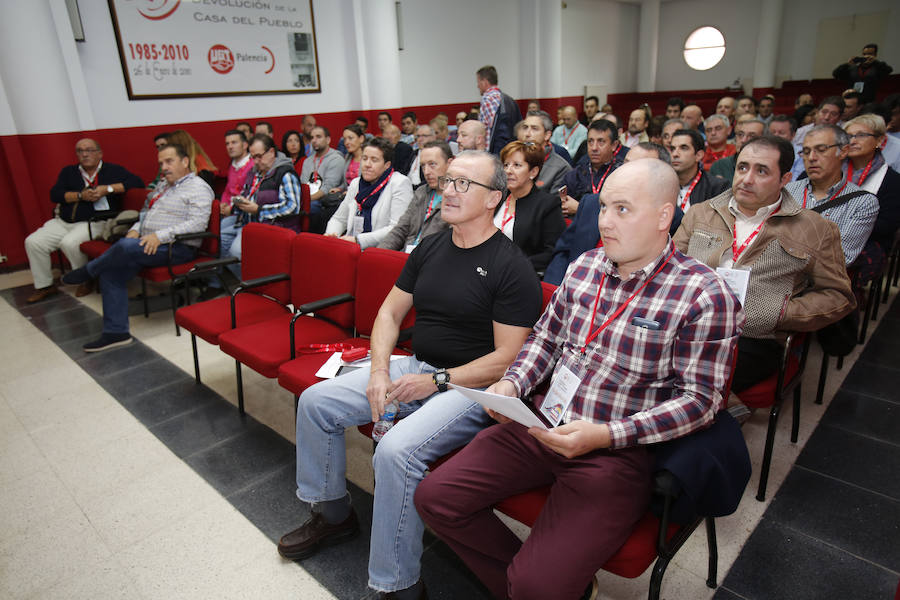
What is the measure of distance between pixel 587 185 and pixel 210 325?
8.94ft

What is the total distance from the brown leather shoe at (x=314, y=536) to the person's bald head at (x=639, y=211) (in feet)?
4.48

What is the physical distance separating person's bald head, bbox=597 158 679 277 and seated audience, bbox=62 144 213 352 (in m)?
3.40

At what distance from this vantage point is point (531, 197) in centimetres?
294

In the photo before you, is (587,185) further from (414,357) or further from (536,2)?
(536,2)

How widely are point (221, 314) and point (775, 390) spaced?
8.76 ft

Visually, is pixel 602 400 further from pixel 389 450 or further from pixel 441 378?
pixel 389 450

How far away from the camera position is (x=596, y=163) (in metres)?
4.02

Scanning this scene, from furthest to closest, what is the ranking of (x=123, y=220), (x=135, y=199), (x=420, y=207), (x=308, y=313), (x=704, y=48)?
(x=704, y=48)
(x=135, y=199)
(x=123, y=220)
(x=420, y=207)
(x=308, y=313)

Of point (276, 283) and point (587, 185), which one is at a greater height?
point (587, 185)

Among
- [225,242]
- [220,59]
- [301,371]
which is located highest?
[220,59]

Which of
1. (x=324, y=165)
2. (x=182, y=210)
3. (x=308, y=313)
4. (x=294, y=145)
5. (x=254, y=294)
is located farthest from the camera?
(x=294, y=145)

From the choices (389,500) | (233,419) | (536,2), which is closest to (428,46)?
(536,2)

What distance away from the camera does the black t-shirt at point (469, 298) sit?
1840mm

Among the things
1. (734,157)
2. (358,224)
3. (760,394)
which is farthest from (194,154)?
(760,394)
